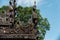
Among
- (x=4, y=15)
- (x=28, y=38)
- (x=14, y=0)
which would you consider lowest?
(x=28, y=38)

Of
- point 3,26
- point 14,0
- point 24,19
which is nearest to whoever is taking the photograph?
point 3,26

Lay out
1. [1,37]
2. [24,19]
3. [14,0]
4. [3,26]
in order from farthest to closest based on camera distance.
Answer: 1. [24,19]
2. [14,0]
3. [3,26]
4. [1,37]

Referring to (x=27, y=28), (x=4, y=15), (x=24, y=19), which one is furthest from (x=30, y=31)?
(x=24, y=19)

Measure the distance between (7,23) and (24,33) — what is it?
9.64 ft

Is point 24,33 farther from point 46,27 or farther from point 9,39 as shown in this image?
point 46,27

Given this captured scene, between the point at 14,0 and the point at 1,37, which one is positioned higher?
the point at 14,0

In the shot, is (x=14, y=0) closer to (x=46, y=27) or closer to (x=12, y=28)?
(x=12, y=28)

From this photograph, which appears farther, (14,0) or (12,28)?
(14,0)

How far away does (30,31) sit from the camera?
2798 cm

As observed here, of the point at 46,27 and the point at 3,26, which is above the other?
the point at 46,27

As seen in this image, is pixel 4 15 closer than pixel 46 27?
Yes

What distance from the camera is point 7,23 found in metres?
30.4

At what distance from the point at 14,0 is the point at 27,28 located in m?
7.96

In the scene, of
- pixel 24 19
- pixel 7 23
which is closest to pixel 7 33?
pixel 7 23
